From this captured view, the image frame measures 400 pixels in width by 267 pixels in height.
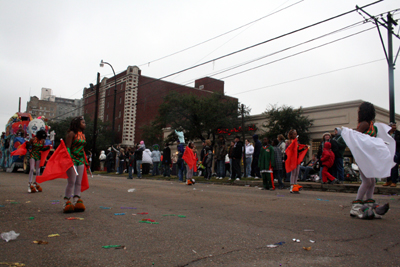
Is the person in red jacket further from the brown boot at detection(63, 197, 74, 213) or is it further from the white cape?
the brown boot at detection(63, 197, 74, 213)

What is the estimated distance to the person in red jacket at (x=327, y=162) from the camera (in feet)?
38.0

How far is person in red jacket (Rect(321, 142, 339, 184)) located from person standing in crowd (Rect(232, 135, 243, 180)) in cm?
394

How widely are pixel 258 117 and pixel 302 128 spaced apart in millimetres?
5511

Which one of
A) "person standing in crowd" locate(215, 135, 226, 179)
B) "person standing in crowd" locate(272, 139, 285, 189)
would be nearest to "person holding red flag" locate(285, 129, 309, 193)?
"person standing in crowd" locate(272, 139, 285, 189)

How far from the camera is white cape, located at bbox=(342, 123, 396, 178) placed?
16.9 ft

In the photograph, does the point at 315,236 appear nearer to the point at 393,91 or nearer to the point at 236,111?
the point at 393,91

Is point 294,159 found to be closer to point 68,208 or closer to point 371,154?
point 371,154

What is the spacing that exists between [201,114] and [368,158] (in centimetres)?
2755

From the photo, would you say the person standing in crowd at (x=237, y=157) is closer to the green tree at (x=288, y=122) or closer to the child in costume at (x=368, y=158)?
the child in costume at (x=368, y=158)

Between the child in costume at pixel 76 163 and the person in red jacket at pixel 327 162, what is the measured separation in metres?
8.72

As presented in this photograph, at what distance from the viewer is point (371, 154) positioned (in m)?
5.24

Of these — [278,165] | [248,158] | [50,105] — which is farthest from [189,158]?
[50,105]

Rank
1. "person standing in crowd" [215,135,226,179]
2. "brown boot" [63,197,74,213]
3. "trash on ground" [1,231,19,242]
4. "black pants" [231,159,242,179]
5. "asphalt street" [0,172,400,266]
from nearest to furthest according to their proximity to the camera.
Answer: "asphalt street" [0,172,400,266] → "trash on ground" [1,231,19,242] → "brown boot" [63,197,74,213] → "black pants" [231,159,242,179] → "person standing in crowd" [215,135,226,179]

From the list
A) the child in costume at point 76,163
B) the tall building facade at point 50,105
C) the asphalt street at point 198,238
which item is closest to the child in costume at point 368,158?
the asphalt street at point 198,238
